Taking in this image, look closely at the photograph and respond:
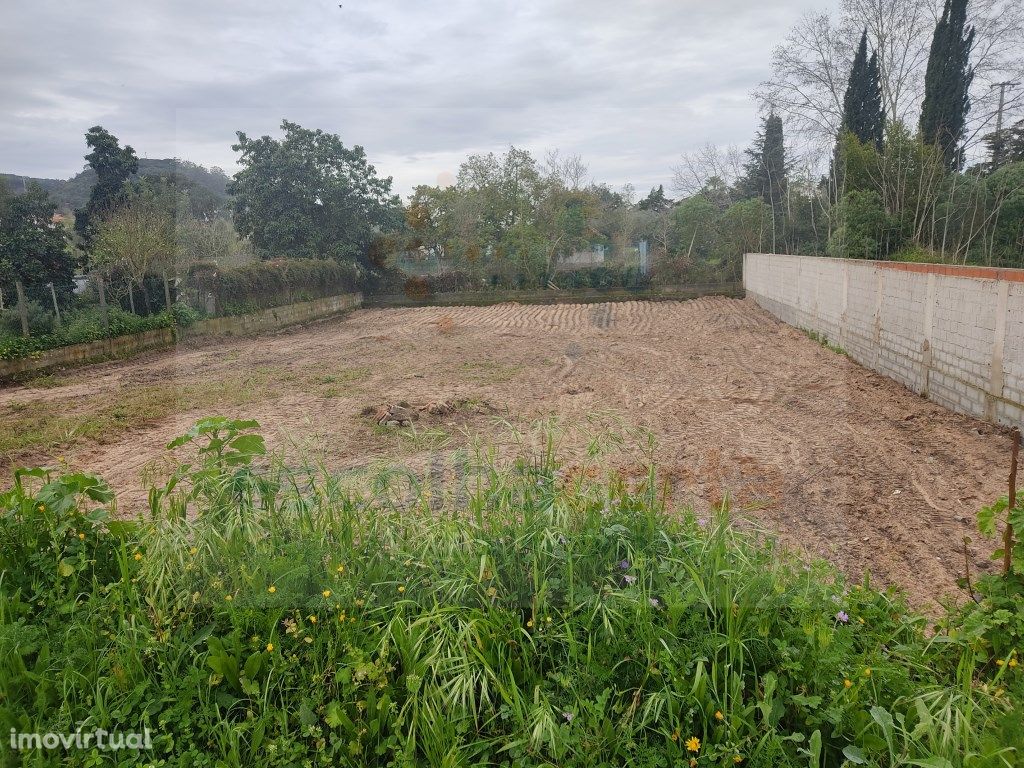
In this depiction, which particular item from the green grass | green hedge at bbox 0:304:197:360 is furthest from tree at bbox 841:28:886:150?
green hedge at bbox 0:304:197:360

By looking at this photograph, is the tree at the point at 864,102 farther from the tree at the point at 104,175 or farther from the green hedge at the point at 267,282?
the tree at the point at 104,175

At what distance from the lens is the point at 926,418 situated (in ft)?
23.9

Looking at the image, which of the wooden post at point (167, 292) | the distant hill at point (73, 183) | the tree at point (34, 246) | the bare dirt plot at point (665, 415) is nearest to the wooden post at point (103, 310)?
the tree at point (34, 246)

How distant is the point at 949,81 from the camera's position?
759 inches

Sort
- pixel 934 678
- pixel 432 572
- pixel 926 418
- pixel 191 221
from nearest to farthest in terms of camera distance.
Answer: pixel 934 678 < pixel 432 572 < pixel 926 418 < pixel 191 221

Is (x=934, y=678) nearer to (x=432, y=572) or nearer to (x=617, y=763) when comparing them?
(x=617, y=763)

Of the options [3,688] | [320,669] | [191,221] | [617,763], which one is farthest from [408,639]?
[191,221]

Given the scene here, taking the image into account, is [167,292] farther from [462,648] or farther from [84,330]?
[462,648]

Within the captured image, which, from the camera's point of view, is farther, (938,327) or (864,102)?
(864,102)

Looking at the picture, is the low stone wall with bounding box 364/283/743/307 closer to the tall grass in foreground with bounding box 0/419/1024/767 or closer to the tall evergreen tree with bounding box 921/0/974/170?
the tall evergreen tree with bounding box 921/0/974/170

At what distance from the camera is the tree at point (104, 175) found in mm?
17234

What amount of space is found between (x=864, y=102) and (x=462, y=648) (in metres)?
25.6

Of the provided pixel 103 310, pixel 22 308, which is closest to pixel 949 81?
pixel 103 310

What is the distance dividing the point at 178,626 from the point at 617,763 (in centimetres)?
177
